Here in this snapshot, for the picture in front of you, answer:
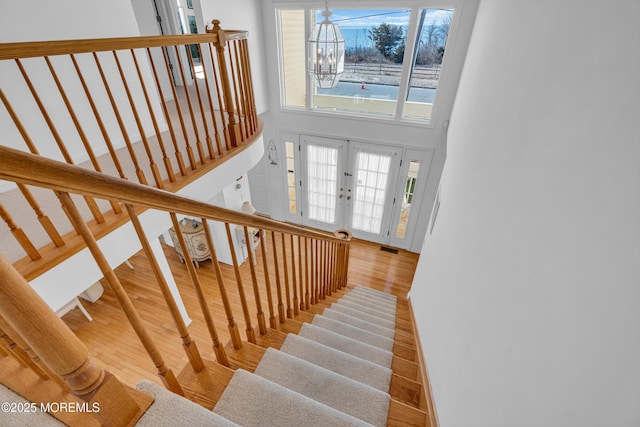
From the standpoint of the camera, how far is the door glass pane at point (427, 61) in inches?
147

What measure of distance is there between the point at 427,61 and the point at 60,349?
4.59m

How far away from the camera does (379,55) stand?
13.8 feet

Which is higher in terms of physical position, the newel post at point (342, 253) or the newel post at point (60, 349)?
the newel post at point (60, 349)

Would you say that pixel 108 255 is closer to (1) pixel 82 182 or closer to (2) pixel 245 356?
(2) pixel 245 356

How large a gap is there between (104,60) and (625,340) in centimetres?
350

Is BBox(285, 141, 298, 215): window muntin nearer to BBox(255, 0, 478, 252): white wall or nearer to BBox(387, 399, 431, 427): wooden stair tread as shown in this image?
BBox(255, 0, 478, 252): white wall

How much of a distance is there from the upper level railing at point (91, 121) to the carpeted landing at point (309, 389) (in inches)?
44.5

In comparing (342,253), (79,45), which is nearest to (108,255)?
(79,45)

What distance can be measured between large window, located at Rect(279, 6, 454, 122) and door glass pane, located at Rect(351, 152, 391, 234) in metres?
0.74

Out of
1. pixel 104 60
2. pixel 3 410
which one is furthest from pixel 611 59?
pixel 104 60

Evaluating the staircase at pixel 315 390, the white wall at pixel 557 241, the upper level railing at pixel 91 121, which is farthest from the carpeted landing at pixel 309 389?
the upper level railing at pixel 91 121

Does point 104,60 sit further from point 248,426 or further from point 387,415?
point 387,415

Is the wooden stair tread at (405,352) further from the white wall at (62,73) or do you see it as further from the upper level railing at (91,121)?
the white wall at (62,73)

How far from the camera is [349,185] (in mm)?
5230
